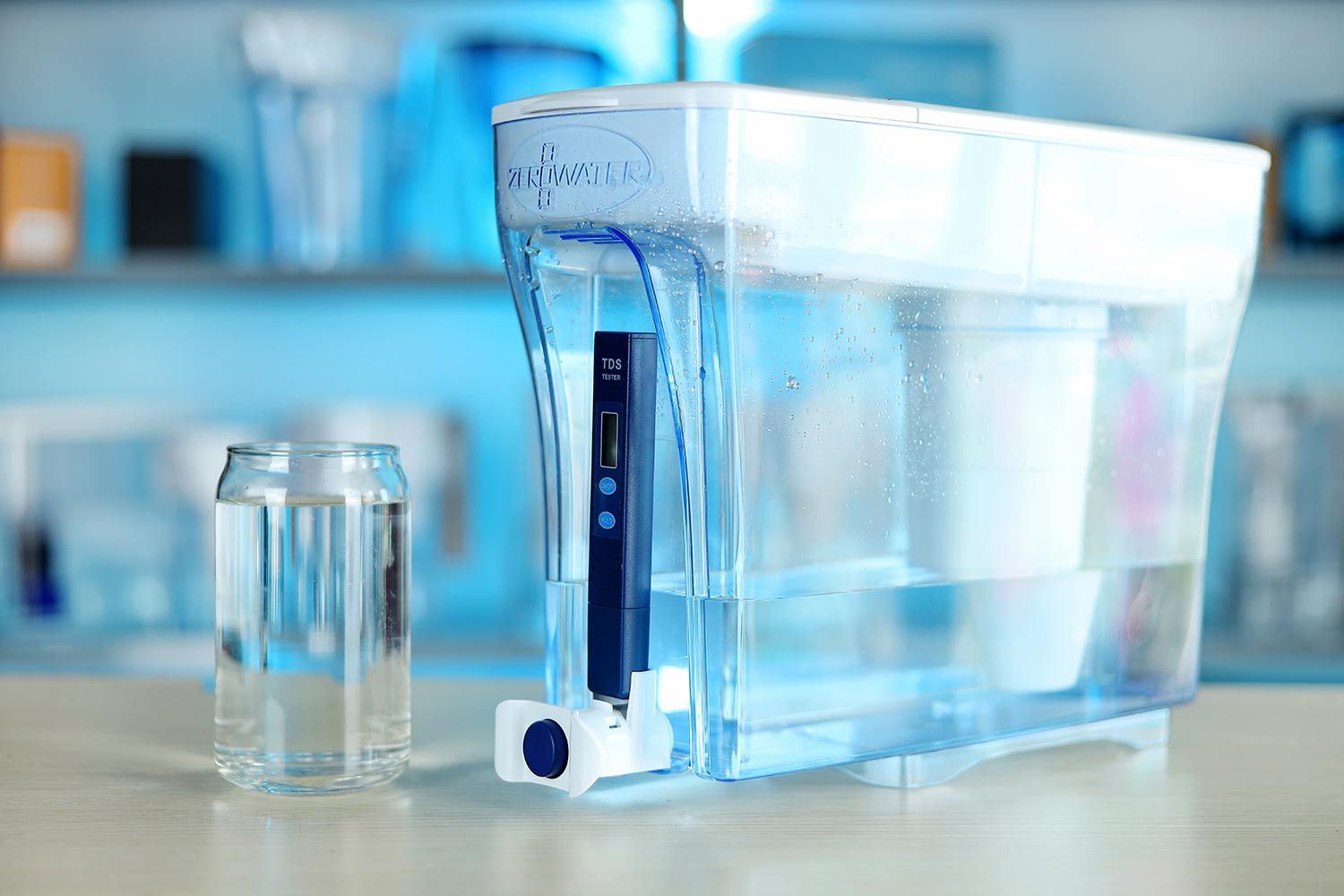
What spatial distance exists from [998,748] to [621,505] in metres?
0.22

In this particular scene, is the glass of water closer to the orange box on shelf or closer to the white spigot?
the white spigot

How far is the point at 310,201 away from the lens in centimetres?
169

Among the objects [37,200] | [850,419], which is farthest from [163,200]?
[850,419]

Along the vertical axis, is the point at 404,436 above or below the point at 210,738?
above

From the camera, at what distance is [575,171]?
1.93 ft

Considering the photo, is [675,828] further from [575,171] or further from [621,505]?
[575,171]

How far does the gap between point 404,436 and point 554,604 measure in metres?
1.09

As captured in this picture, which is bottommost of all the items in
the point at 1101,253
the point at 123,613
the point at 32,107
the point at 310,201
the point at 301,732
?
the point at 123,613

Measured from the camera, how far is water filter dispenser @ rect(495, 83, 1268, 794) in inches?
22.7

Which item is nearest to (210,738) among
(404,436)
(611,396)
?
(611,396)

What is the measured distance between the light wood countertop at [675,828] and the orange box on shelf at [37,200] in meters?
1.16

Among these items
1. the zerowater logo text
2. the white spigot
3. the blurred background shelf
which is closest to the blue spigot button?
the white spigot

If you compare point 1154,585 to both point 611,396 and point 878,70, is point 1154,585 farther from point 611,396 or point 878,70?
point 878,70

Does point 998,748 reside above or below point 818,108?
below
